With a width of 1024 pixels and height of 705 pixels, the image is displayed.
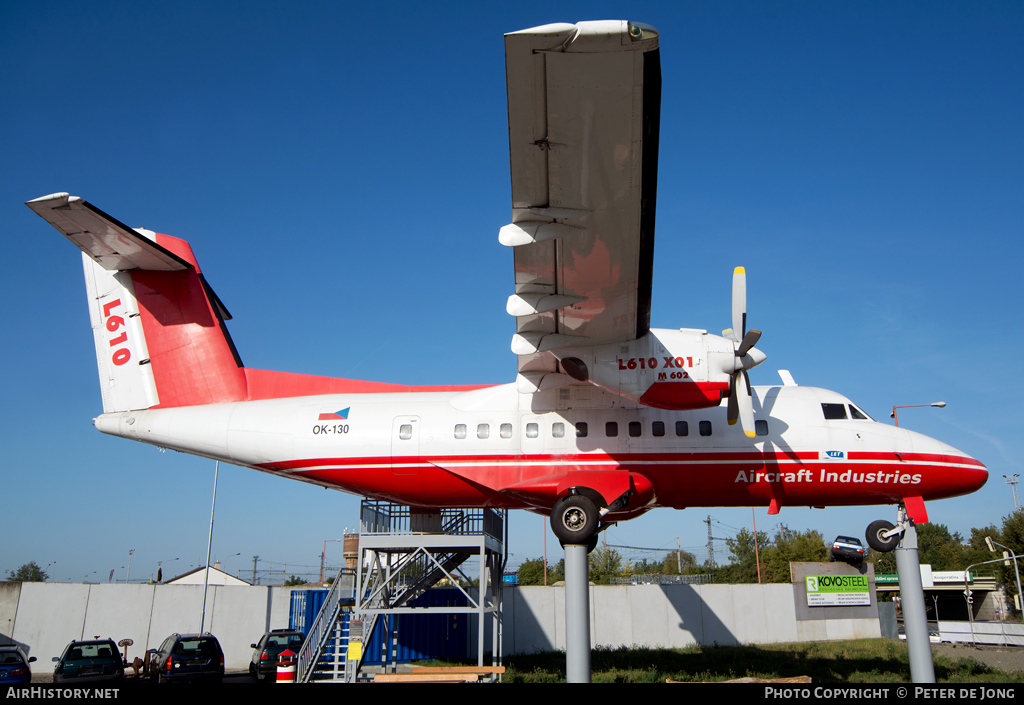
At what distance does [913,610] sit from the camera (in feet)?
39.5

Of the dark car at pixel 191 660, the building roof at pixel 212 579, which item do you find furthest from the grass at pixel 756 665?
the building roof at pixel 212 579

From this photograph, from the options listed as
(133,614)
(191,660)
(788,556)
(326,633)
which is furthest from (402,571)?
(788,556)

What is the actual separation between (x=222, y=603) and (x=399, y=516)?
15223mm

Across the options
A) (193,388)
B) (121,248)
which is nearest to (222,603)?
(193,388)

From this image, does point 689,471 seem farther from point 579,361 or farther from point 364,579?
point 364,579

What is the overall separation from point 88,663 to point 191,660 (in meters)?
2.42

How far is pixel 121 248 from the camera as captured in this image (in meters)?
12.4

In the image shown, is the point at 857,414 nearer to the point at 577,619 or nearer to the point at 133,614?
the point at 577,619

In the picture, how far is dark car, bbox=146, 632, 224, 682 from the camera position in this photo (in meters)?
17.0

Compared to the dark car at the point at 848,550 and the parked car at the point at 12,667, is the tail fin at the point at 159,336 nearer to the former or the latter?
the parked car at the point at 12,667

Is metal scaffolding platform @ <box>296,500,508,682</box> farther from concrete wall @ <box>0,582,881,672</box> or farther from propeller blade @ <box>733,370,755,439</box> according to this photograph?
concrete wall @ <box>0,582,881,672</box>

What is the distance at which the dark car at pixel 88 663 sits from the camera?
16281mm

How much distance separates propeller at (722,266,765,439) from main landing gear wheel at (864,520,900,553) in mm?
4394

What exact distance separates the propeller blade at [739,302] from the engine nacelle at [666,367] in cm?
29
